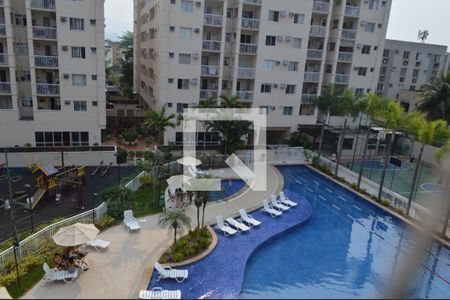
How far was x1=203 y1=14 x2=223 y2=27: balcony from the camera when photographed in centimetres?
3403

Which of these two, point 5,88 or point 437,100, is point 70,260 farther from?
point 437,100

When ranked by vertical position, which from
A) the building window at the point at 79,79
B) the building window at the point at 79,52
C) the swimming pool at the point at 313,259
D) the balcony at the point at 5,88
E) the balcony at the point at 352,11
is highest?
the balcony at the point at 352,11

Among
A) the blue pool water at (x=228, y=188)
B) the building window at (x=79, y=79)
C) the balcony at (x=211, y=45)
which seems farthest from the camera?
the balcony at (x=211, y=45)

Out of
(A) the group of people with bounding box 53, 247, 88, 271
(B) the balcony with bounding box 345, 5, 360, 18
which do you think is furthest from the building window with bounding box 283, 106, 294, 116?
(A) the group of people with bounding box 53, 247, 88, 271

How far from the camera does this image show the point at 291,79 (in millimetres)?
37750

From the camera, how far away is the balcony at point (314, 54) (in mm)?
38219

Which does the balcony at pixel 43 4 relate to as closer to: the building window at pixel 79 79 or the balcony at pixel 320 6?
the building window at pixel 79 79

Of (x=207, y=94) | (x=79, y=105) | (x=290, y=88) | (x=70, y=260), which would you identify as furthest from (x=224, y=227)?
(x=290, y=88)

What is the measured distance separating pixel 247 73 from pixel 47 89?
1903 cm

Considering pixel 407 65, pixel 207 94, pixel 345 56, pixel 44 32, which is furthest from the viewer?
pixel 407 65

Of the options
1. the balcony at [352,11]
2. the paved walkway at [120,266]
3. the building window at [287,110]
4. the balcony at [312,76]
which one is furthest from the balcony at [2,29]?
the balcony at [352,11]

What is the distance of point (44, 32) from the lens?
29.6m

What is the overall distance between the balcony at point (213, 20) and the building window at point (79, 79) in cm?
1258

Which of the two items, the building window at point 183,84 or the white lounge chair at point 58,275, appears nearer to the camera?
the white lounge chair at point 58,275
